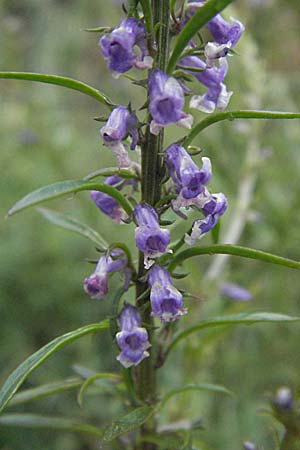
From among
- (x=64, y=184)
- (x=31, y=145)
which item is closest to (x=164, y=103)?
(x=64, y=184)

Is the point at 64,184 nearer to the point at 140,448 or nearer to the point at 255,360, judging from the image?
the point at 140,448

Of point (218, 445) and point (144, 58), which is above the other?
point (144, 58)

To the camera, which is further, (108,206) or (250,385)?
(250,385)

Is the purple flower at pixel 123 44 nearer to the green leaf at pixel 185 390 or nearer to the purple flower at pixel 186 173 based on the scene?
the purple flower at pixel 186 173

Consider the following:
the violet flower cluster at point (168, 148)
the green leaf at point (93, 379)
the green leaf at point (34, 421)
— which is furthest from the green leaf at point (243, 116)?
the green leaf at point (34, 421)

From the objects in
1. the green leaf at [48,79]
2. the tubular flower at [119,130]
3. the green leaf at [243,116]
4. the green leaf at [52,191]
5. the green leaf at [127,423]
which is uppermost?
the green leaf at [48,79]
